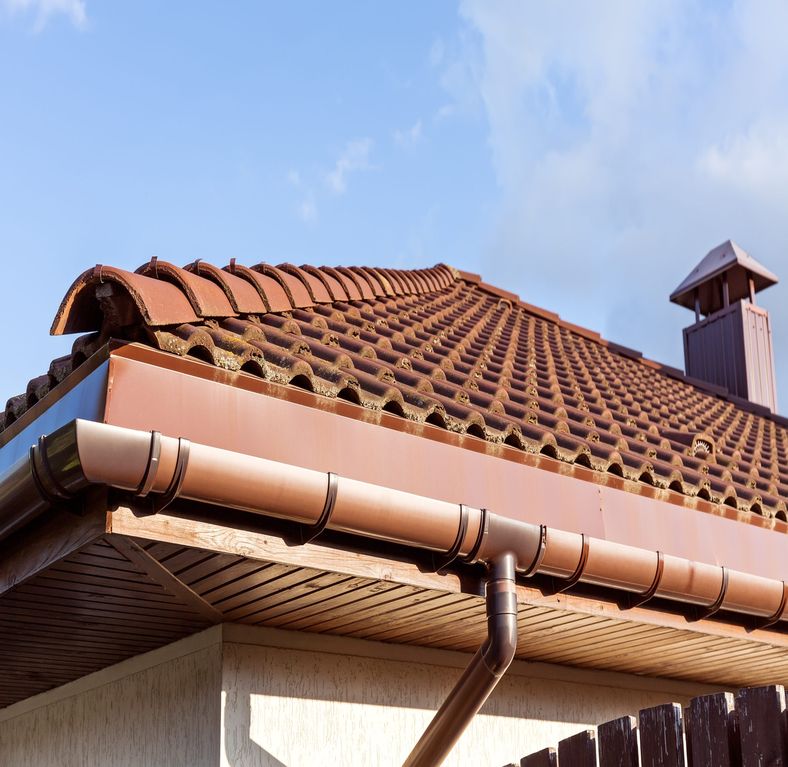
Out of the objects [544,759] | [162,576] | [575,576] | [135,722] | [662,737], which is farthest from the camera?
[135,722]

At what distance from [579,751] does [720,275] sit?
8.87 meters

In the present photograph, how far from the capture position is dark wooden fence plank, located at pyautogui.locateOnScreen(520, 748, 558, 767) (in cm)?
329

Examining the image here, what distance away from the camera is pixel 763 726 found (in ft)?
8.55

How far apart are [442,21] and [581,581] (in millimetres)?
9955

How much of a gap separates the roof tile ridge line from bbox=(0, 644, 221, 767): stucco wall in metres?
5.25

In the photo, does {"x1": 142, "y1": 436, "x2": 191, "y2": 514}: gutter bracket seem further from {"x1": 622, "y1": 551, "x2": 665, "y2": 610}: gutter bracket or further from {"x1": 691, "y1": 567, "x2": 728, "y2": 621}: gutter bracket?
{"x1": 691, "y1": 567, "x2": 728, "y2": 621}: gutter bracket

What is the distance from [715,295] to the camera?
37.7ft

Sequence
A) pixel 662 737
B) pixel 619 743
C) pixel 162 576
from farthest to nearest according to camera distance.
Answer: pixel 162 576, pixel 619 743, pixel 662 737

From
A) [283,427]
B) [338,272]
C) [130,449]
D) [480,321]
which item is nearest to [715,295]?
[480,321]

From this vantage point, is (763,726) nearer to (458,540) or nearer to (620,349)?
→ (458,540)

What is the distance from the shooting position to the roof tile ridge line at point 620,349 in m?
9.42

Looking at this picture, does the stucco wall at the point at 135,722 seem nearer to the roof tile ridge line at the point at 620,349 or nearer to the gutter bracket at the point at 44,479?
the gutter bracket at the point at 44,479

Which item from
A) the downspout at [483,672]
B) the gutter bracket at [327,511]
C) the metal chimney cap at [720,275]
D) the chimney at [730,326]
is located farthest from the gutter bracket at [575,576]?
the metal chimney cap at [720,275]

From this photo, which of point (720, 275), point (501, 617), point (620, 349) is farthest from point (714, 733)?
point (720, 275)
